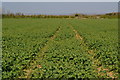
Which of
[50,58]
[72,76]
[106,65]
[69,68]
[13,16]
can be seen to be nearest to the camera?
[72,76]

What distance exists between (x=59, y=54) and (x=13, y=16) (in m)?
64.6

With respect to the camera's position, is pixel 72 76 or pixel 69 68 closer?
pixel 72 76

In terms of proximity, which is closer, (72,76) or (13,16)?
(72,76)

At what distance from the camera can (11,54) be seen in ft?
27.4

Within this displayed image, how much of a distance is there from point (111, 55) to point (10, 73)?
450 centimetres

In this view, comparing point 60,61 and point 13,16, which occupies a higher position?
point 13,16

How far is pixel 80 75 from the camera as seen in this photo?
6035 mm

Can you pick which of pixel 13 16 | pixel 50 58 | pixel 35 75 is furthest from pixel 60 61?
pixel 13 16

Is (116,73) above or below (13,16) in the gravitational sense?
below

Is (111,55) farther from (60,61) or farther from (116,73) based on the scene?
(60,61)

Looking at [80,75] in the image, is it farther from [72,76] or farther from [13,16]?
[13,16]

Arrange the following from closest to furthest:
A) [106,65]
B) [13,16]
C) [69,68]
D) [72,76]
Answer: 1. [72,76]
2. [69,68]
3. [106,65]
4. [13,16]

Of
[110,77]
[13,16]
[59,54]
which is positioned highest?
[13,16]

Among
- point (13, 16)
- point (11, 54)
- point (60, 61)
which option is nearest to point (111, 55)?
point (60, 61)
